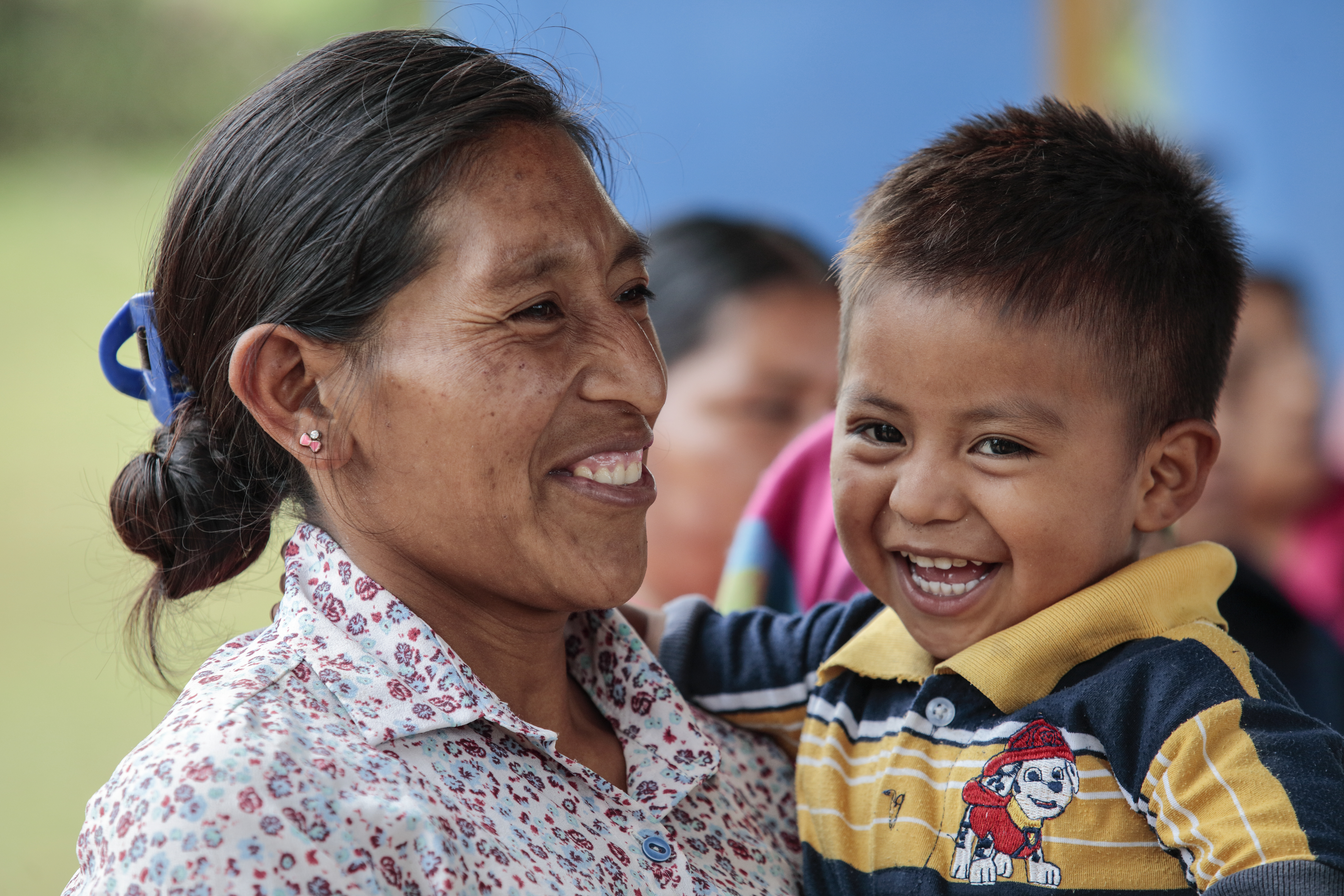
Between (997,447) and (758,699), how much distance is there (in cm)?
54

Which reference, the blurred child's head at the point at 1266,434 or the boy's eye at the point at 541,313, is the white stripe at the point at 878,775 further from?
the blurred child's head at the point at 1266,434

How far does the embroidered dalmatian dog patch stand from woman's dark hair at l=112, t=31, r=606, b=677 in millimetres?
955

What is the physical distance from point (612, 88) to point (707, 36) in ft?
1.31

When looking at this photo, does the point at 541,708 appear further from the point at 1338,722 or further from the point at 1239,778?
the point at 1338,722

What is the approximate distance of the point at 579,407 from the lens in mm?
1619

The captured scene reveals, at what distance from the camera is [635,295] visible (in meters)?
1.81

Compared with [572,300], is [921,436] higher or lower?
lower

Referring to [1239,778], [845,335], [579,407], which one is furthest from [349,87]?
[1239,778]

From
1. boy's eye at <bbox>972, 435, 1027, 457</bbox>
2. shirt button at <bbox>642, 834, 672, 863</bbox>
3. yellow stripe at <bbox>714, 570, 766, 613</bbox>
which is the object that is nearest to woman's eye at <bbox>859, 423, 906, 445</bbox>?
boy's eye at <bbox>972, 435, 1027, 457</bbox>

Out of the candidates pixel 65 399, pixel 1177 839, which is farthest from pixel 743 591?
pixel 65 399

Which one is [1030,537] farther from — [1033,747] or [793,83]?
[793,83]

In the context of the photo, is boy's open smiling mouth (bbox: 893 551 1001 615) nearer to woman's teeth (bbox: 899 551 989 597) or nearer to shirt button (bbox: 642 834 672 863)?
woman's teeth (bbox: 899 551 989 597)

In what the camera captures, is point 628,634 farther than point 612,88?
No

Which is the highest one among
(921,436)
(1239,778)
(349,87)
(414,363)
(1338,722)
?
(349,87)
